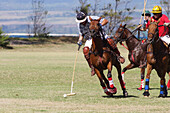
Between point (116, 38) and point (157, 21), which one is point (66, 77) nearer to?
point (116, 38)

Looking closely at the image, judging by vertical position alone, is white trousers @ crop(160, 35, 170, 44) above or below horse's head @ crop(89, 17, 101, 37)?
below

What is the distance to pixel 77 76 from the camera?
26.7 meters

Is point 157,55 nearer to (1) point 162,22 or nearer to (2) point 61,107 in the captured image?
(1) point 162,22

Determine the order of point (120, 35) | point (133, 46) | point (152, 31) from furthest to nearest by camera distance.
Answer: point (120, 35) < point (133, 46) < point (152, 31)

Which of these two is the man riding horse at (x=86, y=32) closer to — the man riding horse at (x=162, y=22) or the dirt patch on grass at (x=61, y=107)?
the man riding horse at (x=162, y=22)

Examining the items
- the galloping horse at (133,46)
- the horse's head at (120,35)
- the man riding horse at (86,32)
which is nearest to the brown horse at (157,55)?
the man riding horse at (86,32)

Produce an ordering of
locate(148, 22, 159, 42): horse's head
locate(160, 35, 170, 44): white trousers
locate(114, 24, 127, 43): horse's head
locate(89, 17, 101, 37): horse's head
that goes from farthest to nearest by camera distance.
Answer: locate(114, 24, 127, 43): horse's head < locate(160, 35, 170, 44): white trousers < locate(148, 22, 159, 42): horse's head < locate(89, 17, 101, 37): horse's head

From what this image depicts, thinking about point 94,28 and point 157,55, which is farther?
point 157,55

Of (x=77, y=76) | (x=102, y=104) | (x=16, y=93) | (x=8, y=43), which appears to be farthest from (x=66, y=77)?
(x=8, y=43)

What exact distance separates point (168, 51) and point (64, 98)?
12.3 feet

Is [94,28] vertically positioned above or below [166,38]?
above

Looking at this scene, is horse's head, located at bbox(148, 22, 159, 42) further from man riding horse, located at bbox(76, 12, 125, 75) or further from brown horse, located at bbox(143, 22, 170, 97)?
man riding horse, located at bbox(76, 12, 125, 75)

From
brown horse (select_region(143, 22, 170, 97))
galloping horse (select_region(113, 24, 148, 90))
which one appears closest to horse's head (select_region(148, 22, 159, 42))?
brown horse (select_region(143, 22, 170, 97))

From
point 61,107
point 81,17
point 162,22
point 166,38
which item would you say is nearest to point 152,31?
point 166,38
